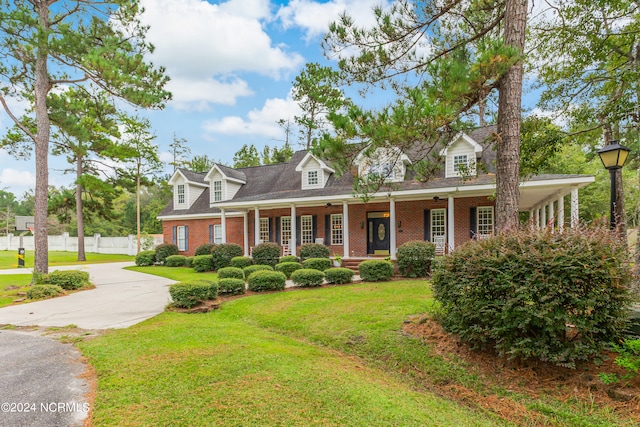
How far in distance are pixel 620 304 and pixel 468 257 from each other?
60.3 inches

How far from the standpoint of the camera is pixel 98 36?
10.6 m

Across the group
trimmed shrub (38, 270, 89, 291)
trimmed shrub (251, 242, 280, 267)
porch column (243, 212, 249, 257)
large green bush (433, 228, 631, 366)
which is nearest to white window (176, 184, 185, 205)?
porch column (243, 212, 249, 257)

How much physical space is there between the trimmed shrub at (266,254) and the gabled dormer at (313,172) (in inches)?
169

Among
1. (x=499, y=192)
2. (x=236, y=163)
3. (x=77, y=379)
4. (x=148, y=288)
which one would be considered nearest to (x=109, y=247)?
(x=236, y=163)

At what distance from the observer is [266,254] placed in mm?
14453

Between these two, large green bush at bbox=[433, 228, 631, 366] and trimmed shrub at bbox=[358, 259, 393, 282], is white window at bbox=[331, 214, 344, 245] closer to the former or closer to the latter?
trimmed shrub at bbox=[358, 259, 393, 282]

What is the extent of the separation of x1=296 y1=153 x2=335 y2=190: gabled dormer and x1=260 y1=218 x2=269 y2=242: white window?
9.80ft

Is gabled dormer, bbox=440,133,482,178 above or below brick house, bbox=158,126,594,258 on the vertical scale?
above

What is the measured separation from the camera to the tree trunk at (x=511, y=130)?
545 cm

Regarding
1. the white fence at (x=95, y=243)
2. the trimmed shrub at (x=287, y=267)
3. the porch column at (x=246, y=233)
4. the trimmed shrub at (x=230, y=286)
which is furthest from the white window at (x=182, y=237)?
the trimmed shrub at (x=230, y=286)

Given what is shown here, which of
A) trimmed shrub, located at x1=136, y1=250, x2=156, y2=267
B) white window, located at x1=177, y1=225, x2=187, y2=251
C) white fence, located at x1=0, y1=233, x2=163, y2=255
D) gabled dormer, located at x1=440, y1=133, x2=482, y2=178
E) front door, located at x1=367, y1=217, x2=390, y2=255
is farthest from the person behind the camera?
white fence, located at x1=0, y1=233, x2=163, y2=255

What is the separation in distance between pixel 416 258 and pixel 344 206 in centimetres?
443

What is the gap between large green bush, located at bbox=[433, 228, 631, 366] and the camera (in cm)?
342

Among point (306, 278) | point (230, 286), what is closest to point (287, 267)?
point (306, 278)
